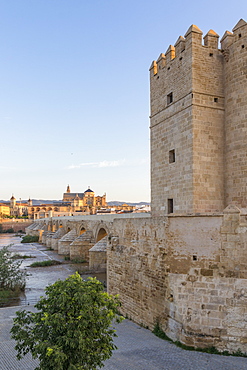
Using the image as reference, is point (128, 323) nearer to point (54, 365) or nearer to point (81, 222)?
point (54, 365)

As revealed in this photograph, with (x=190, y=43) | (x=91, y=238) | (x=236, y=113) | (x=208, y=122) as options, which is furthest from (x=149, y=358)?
(x=91, y=238)

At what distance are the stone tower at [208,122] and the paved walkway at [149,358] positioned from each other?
413cm

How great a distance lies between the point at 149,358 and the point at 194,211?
4.44 metres

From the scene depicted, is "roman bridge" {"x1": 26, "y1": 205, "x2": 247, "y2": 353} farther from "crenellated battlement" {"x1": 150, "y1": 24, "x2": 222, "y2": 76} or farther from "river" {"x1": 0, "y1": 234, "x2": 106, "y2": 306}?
"river" {"x1": 0, "y1": 234, "x2": 106, "y2": 306}

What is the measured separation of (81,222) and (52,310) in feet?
78.0

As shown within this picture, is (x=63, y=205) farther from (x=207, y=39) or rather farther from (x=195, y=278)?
(x=195, y=278)

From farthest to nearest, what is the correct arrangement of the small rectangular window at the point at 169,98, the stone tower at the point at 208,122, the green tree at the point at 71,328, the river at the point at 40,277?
the river at the point at 40,277, the small rectangular window at the point at 169,98, the stone tower at the point at 208,122, the green tree at the point at 71,328

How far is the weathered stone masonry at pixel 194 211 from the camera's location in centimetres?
743

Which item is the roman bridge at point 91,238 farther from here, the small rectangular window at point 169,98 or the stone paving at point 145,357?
the small rectangular window at point 169,98

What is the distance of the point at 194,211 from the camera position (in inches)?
382

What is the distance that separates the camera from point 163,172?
37.3ft

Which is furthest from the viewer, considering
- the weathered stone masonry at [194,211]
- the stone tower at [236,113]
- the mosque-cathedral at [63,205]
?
the mosque-cathedral at [63,205]

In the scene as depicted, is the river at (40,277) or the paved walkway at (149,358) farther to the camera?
the river at (40,277)

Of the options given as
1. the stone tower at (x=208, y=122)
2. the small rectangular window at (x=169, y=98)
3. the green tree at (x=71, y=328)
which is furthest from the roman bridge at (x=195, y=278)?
the small rectangular window at (x=169, y=98)
